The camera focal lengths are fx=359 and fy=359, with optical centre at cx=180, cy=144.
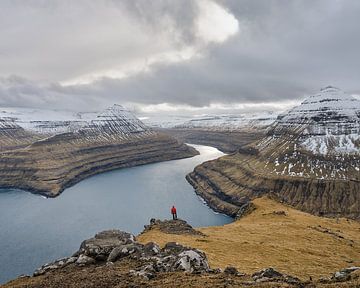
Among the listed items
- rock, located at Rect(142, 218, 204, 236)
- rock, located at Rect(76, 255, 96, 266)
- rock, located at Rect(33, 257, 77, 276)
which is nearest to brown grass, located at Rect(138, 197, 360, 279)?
rock, located at Rect(142, 218, 204, 236)

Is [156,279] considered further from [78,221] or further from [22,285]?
[78,221]

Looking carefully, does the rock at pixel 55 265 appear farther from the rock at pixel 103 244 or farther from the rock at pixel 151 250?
the rock at pixel 151 250

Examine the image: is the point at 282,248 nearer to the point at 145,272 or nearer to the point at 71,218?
the point at 145,272

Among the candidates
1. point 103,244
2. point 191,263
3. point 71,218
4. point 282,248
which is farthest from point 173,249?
point 71,218

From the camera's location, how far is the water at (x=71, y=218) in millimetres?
105000

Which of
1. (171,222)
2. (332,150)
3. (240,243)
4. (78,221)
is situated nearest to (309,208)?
(332,150)

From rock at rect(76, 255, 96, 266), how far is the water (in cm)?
7080

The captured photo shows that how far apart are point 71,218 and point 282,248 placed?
118017 millimetres

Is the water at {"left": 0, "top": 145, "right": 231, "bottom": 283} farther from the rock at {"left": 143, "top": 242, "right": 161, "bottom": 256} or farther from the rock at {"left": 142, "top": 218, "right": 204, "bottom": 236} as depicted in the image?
the rock at {"left": 143, "top": 242, "right": 161, "bottom": 256}

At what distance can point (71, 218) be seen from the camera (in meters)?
144

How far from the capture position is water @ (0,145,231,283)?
105 metres

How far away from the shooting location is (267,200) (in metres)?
101

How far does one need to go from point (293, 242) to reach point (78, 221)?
10798 centimetres

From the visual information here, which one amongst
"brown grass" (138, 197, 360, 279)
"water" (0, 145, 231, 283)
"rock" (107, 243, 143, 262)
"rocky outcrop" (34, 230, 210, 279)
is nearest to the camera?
"rocky outcrop" (34, 230, 210, 279)
